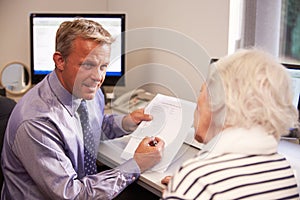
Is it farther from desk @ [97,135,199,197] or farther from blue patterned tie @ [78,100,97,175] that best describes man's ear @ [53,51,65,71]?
desk @ [97,135,199,197]

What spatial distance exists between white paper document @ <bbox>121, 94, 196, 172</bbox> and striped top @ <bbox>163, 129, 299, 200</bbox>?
23.1 inches

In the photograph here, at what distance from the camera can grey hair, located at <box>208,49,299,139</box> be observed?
0.92 meters

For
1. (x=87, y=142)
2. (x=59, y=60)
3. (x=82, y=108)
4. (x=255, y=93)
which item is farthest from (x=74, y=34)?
(x=255, y=93)

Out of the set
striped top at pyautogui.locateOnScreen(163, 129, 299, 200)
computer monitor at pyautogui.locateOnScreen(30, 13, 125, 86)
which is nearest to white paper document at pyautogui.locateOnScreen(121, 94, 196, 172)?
striped top at pyautogui.locateOnScreen(163, 129, 299, 200)

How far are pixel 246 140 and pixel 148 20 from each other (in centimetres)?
170

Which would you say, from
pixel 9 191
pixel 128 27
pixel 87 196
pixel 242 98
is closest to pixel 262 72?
pixel 242 98

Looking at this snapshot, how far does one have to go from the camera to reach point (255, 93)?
921mm

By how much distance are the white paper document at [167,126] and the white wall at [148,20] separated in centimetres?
50

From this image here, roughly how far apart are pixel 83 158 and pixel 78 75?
12.2 inches

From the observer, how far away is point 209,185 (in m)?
0.89

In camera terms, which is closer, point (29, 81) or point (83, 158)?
point (83, 158)

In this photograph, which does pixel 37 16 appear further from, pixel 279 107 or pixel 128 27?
pixel 279 107

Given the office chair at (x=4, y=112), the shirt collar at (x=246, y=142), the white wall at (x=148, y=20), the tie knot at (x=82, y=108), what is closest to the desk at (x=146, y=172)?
the tie knot at (x=82, y=108)

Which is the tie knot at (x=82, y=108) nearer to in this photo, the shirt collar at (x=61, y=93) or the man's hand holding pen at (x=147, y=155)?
the shirt collar at (x=61, y=93)
